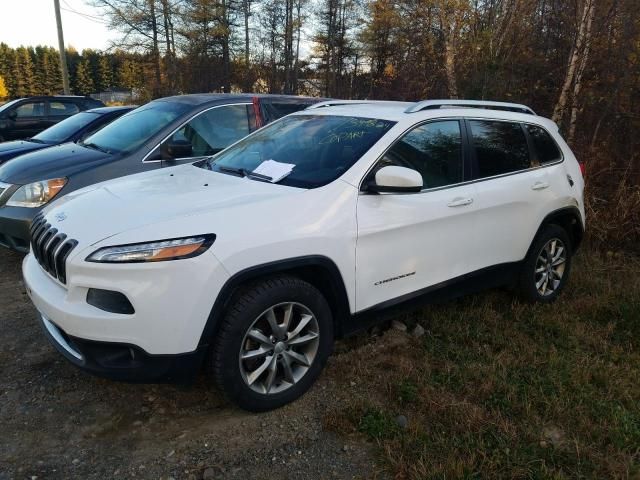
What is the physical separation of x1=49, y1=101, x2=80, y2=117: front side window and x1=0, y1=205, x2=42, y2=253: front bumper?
8228mm

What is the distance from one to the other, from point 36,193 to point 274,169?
2651 millimetres

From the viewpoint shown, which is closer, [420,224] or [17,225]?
[420,224]

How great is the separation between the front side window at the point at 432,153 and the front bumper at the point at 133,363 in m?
1.60

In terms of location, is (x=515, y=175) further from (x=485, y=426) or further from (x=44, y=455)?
(x=44, y=455)

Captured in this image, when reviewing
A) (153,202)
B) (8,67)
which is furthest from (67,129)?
(8,67)

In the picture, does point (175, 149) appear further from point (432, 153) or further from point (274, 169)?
point (432, 153)

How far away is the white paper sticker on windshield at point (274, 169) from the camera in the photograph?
3.03m

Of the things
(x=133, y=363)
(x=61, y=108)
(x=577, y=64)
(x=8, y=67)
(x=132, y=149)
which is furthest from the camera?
(x=8, y=67)

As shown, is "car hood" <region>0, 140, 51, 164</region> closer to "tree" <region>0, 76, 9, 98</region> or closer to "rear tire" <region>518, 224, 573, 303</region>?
"rear tire" <region>518, 224, 573, 303</region>

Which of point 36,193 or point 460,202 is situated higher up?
point 460,202

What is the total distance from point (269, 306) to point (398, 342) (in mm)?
1411

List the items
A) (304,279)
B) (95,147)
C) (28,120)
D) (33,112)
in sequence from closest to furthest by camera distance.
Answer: (304,279)
(95,147)
(28,120)
(33,112)

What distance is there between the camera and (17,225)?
4336 mm

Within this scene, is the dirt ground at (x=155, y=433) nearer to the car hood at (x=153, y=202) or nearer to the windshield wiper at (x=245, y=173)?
the car hood at (x=153, y=202)
